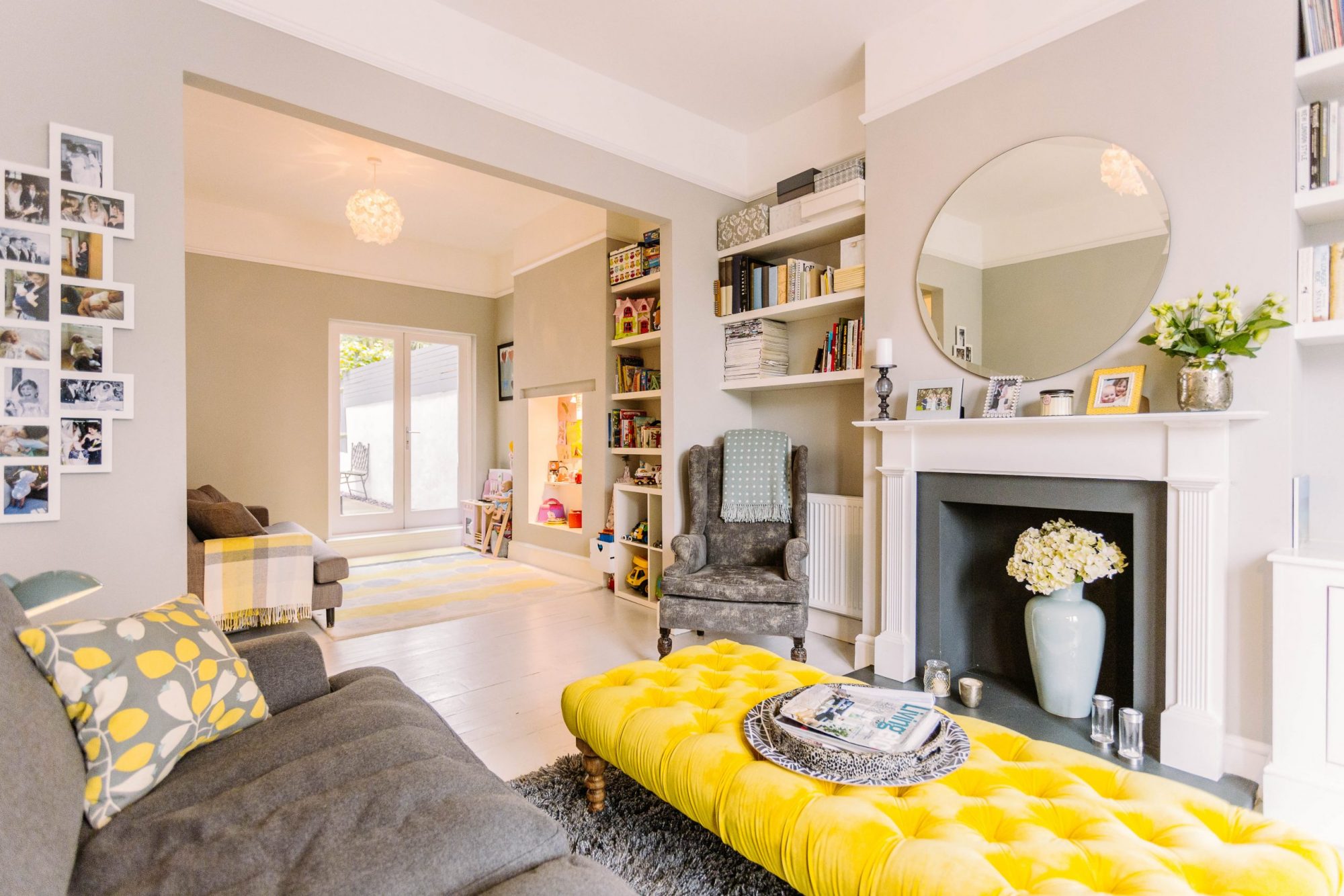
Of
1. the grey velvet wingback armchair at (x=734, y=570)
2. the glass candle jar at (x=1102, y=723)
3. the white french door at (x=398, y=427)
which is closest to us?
the glass candle jar at (x=1102, y=723)

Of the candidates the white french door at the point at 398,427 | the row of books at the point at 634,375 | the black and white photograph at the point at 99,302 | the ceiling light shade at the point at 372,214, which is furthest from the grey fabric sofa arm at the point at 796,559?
the white french door at the point at 398,427

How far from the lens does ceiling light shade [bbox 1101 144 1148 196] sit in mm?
2277

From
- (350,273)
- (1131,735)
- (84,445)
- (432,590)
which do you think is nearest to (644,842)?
(1131,735)

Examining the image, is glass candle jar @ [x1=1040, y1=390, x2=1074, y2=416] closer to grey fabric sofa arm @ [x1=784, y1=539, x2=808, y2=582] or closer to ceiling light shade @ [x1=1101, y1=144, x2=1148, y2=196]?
ceiling light shade @ [x1=1101, y1=144, x2=1148, y2=196]

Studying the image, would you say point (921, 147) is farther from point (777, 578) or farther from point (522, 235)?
point (522, 235)

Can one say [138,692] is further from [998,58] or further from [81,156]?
[998,58]

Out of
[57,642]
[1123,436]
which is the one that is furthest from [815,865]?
[1123,436]

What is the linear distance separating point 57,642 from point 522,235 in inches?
197

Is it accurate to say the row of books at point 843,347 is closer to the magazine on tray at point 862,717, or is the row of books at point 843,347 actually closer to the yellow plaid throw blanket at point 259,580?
the magazine on tray at point 862,717

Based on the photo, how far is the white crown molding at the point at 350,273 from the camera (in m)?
5.30

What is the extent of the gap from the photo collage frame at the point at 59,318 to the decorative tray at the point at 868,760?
215cm

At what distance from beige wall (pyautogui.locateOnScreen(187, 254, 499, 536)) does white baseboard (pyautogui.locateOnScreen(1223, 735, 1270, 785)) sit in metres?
6.20

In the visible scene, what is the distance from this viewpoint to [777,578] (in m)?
3.12

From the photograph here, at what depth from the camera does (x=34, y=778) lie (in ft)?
3.12
